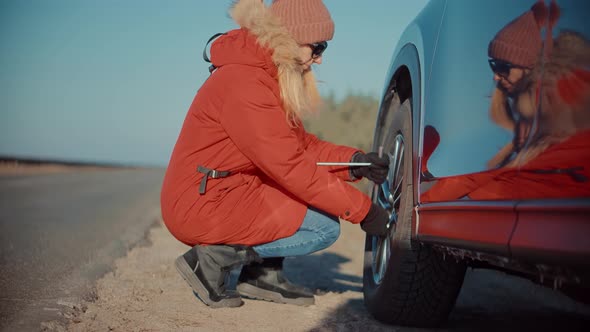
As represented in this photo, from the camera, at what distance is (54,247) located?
16.0 feet

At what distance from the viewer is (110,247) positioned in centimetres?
510

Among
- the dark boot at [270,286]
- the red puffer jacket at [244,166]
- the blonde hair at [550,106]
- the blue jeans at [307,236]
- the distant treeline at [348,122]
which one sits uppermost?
Result: the blonde hair at [550,106]

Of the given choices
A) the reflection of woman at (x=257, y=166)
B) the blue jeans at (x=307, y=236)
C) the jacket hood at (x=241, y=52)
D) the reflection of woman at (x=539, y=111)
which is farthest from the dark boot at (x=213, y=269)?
the reflection of woman at (x=539, y=111)

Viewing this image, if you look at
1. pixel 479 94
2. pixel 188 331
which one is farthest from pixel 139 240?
pixel 479 94

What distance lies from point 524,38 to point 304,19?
1.54m

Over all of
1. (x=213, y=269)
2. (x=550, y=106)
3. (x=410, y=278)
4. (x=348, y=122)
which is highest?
(x=550, y=106)

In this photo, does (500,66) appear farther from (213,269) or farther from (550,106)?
(213,269)

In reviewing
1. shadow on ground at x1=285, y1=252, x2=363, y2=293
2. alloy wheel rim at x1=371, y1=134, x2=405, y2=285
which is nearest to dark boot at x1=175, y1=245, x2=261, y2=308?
alloy wheel rim at x1=371, y1=134, x2=405, y2=285

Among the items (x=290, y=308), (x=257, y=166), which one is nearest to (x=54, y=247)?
(x=290, y=308)

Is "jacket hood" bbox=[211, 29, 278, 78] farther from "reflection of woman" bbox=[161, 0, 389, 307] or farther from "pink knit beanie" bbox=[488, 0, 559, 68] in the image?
"pink knit beanie" bbox=[488, 0, 559, 68]

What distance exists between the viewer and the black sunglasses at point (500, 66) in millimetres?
1874

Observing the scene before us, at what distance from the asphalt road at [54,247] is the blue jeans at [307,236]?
97 centimetres

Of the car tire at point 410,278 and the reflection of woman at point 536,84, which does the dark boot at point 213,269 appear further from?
the reflection of woman at point 536,84

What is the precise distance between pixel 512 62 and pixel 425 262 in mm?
1120
